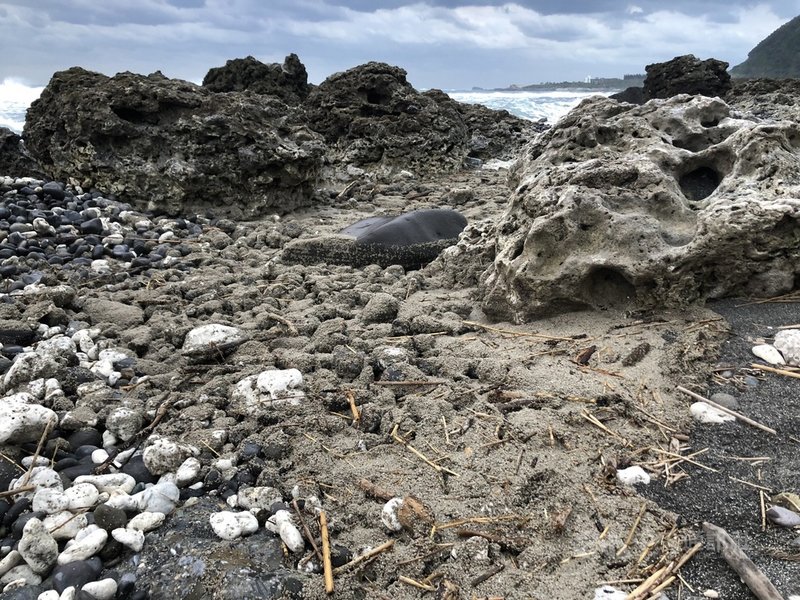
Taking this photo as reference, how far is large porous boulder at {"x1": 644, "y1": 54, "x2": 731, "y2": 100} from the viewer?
819 inches

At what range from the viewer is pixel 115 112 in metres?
8.24

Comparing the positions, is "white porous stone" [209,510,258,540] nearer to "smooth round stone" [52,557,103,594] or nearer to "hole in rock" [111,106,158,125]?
"smooth round stone" [52,557,103,594]

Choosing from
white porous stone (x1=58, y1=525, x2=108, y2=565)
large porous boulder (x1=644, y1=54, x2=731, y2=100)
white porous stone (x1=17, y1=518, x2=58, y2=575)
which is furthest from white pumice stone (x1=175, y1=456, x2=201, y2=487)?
large porous boulder (x1=644, y1=54, x2=731, y2=100)

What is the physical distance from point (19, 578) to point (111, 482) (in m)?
0.51

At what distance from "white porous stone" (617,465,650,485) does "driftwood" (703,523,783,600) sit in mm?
307

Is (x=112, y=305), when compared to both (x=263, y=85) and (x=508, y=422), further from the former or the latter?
(x=263, y=85)

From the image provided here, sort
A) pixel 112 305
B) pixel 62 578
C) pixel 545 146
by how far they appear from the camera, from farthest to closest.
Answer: pixel 545 146, pixel 112 305, pixel 62 578

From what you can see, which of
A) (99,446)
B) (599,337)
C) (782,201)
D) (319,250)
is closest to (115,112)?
(319,250)

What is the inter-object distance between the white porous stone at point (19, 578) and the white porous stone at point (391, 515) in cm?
121

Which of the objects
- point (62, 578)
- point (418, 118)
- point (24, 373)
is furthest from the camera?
point (418, 118)

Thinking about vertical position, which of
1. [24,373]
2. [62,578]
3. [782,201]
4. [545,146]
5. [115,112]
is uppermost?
[115,112]

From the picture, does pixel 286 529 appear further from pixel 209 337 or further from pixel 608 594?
pixel 209 337

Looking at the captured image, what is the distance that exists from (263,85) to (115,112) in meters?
7.73

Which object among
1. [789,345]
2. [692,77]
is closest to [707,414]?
[789,345]
